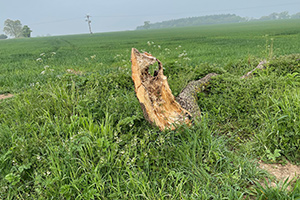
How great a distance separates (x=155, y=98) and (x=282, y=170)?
206cm

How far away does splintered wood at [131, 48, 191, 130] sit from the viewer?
3104mm

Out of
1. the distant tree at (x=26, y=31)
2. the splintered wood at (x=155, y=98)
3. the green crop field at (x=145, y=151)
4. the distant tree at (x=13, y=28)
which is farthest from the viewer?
the distant tree at (x=13, y=28)

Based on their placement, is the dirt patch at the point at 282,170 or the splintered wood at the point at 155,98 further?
the splintered wood at the point at 155,98

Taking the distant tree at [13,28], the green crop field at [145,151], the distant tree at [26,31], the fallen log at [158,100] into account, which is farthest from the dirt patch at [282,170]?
the distant tree at [13,28]

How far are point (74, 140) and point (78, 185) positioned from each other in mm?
622

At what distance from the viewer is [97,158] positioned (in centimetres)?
253

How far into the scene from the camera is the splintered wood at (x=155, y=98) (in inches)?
122

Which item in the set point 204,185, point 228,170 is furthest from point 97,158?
point 228,170

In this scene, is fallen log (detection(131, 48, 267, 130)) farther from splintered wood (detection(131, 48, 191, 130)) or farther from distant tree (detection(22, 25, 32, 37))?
distant tree (detection(22, 25, 32, 37))

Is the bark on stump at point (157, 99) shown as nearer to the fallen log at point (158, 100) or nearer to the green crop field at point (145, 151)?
the fallen log at point (158, 100)

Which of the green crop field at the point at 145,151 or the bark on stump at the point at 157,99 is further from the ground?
the bark on stump at the point at 157,99

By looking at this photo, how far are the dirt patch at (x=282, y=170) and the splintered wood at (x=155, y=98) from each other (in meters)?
1.22

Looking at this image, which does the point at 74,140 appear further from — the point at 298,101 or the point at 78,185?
the point at 298,101

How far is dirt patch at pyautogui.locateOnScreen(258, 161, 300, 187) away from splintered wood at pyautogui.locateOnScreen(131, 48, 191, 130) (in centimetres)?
122
